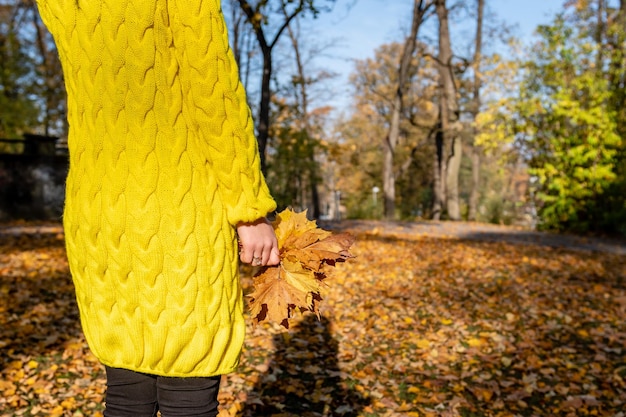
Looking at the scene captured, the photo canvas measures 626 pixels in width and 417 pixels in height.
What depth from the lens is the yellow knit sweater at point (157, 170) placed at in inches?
49.6

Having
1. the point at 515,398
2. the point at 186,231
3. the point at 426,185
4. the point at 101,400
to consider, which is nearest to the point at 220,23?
the point at 186,231

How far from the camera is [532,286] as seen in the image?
707 centimetres

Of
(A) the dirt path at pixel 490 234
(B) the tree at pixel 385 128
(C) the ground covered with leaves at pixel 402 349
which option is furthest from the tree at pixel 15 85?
(C) the ground covered with leaves at pixel 402 349

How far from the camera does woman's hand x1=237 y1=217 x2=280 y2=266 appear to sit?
4.46ft

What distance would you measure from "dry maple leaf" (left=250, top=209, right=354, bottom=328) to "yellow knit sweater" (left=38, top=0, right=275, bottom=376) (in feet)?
0.43

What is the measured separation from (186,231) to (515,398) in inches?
126

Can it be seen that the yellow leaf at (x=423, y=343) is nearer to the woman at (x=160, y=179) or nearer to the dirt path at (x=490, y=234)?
the woman at (x=160, y=179)

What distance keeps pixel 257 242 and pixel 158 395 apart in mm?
478

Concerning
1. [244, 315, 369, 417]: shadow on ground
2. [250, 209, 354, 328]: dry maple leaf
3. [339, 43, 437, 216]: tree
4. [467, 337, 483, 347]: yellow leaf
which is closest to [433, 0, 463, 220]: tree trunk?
[339, 43, 437, 216]: tree

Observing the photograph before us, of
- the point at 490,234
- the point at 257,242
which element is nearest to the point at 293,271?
the point at 257,242

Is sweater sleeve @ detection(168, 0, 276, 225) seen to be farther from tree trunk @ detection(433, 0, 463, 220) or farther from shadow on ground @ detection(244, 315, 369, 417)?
tree trunk @ detection(433, 0, 463, 220)

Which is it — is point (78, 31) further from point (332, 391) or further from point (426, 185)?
point (426, 185)

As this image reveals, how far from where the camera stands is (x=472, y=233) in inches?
521

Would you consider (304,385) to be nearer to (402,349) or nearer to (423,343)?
(402,349)
